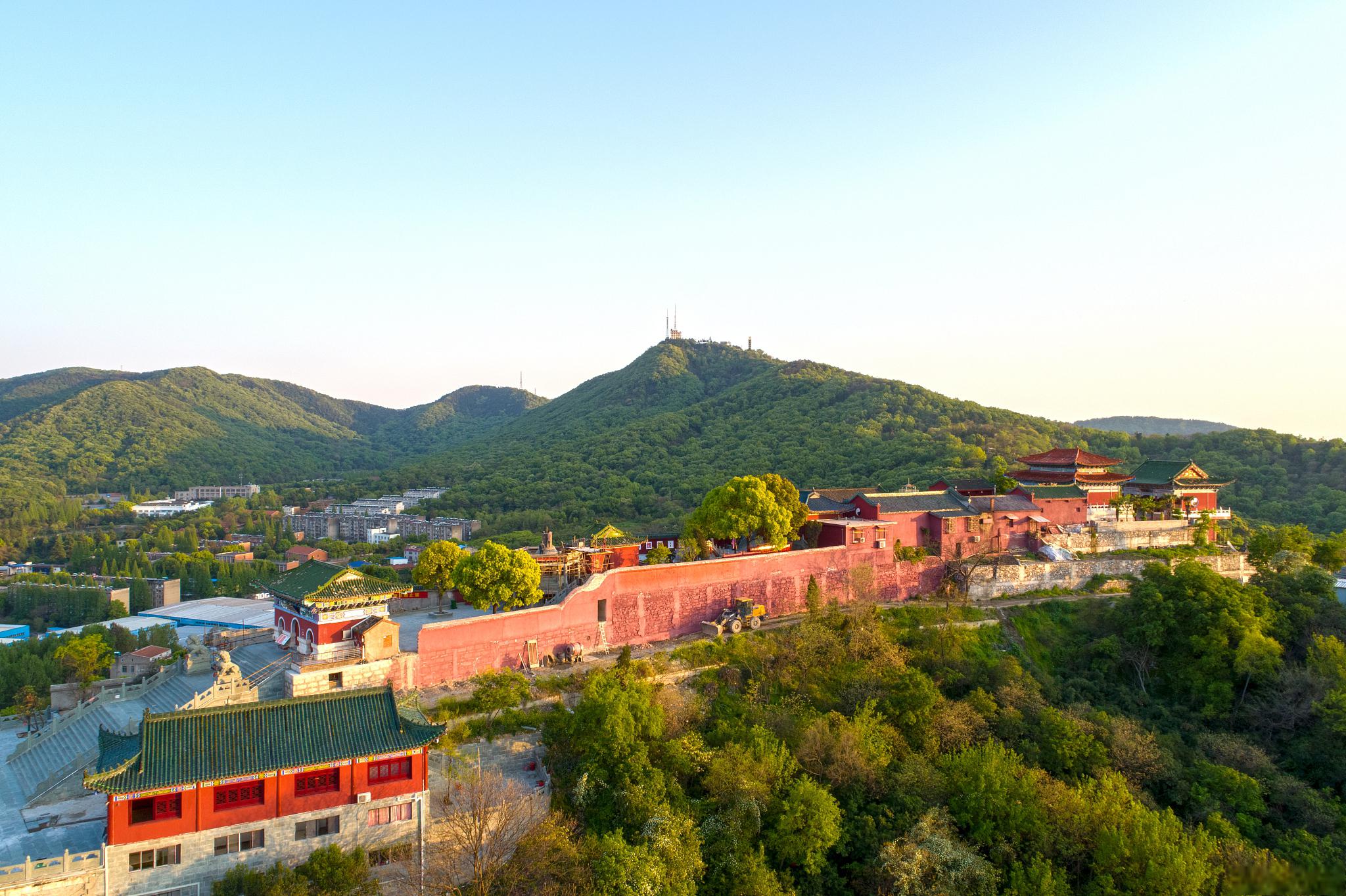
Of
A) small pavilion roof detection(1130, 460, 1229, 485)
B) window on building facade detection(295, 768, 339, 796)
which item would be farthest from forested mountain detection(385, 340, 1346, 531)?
window on building facade detection(295, 768, 339, 796)

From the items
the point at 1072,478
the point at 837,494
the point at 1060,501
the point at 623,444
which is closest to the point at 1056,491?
the point at 1060,501

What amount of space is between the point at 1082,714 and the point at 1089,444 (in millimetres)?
46998

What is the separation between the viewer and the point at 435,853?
16.9 m

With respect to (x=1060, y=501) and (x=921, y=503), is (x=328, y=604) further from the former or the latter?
(x=1060, y=501)

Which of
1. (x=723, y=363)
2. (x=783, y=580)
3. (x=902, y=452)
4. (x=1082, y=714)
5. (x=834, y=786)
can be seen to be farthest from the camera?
(x=723, y=363)

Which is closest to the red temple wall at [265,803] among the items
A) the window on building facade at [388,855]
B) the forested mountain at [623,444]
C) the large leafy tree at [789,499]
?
the window on building facade at [388,855]

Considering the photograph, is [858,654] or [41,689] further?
[41,689]

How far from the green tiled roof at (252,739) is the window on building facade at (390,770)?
2.20ft

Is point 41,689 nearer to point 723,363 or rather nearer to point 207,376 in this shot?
point 723,363

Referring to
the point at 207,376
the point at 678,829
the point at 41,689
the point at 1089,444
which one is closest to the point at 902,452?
the point at 1089,444

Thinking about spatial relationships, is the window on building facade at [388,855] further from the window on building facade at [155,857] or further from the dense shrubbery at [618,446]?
the dense shrubbery at [618,446]

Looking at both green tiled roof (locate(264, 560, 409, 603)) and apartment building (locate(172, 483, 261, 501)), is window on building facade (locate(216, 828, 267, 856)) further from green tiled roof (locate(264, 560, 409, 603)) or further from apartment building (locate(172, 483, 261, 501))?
apartment building (locate(172, 483, 261, 501))

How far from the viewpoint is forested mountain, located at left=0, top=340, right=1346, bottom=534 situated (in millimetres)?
57062

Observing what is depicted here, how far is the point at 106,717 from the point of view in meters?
19.6
